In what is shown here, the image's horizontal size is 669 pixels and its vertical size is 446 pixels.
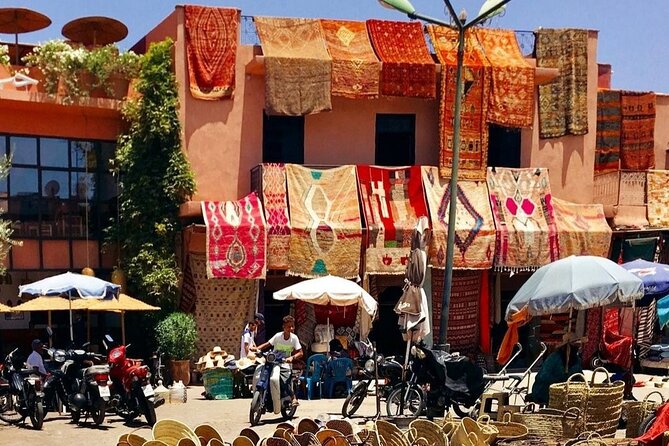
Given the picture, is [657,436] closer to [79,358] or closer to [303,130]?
[79,358]

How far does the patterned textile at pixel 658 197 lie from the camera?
21.7 m

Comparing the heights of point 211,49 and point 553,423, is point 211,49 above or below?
above

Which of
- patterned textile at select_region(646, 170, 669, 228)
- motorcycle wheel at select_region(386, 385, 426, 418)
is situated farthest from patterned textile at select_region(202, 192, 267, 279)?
patterned textile at select_region(646, 170, 669, 228)

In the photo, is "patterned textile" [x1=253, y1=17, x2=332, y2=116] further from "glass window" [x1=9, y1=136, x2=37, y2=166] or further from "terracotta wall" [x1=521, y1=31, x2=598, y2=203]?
"terracotta wall" [x1=521, y1=31, x2=598, y2=203]

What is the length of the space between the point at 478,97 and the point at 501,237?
10.3 ft

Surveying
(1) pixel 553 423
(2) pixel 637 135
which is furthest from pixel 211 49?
(1) pixel 553 423

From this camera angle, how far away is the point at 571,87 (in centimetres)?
2189

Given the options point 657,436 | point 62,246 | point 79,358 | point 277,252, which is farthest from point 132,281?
point 657,436

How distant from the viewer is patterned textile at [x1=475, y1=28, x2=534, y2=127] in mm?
20969

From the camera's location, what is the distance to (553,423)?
9930 mm

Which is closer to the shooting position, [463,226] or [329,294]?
[329,294]

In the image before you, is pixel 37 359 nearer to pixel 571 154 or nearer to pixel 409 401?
pixel 409 401

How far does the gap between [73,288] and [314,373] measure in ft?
14.5

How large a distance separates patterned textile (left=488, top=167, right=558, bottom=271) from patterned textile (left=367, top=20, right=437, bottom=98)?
8.29ft
